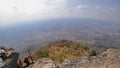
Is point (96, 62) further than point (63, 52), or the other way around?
point (63, 52)

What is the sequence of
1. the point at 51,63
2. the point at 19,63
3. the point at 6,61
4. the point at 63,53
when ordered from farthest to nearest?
the point at 63,53 → the point at 19,63 → the point at 6,61 → the point at 51,63

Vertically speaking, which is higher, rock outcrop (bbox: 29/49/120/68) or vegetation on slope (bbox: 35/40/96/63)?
rock outcrop (bbox: 29/49/120/68)

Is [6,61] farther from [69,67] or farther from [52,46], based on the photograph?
[52,46]

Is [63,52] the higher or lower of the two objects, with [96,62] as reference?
lower

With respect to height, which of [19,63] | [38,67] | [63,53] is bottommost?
[63,53]

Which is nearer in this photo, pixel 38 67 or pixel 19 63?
pixel 38 67

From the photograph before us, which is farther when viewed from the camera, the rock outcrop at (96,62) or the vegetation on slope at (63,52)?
the vegetation on slope at (63,52)

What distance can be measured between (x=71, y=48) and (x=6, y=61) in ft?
149

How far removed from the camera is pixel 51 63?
70.9ft

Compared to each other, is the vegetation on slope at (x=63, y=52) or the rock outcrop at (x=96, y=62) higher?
the rock outcrop at (x=96, y=62)

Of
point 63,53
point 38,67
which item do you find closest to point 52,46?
point 63,53

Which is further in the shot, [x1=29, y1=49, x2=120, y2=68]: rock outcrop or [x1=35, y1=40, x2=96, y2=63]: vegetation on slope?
[x1=35, y1=40, x2=96, y2=63]: vegetation on slope

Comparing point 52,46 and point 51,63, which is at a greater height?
point 51,63

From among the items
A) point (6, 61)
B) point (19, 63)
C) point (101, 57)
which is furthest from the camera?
point (19, 63)
